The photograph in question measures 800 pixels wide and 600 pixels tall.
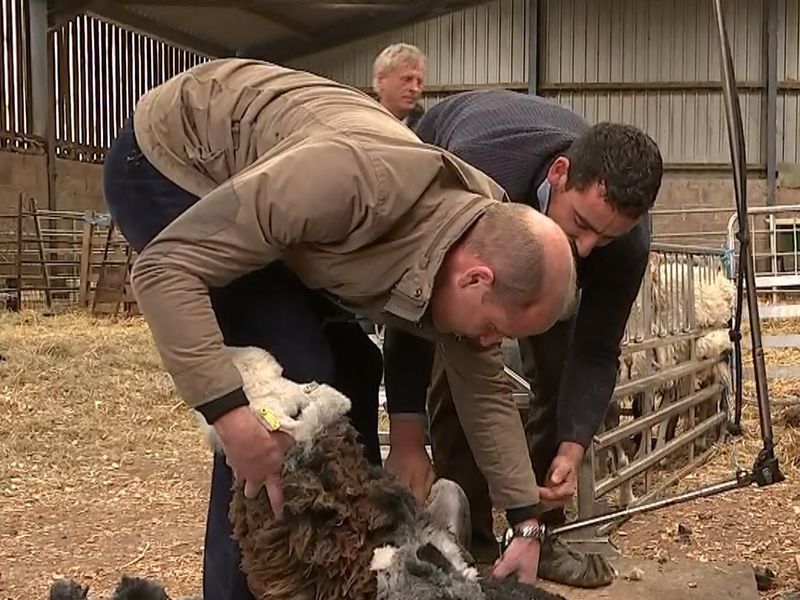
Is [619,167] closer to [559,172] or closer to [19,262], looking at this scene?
[559,172]

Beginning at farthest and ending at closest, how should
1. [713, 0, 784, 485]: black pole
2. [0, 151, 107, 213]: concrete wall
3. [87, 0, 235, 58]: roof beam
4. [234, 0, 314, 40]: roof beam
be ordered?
1. [234, 0, 314, 40]: roof beam
2. [87, 0, 235, 58]: roof beam
3. [0, 151, 107, 213]: concrete wall
4. [713, 0, 784, 485]: black pole

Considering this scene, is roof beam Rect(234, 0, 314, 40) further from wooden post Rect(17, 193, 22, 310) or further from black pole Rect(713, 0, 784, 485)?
black pole Rect(713, 0, 784, 485)

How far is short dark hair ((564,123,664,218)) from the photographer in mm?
2318

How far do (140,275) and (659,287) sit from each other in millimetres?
3662

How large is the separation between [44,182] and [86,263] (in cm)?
319

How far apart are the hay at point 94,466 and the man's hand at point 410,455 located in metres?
1.35

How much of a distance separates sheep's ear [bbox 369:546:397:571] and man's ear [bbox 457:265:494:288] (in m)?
0.46

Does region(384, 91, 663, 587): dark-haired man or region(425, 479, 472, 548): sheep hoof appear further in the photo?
region(384, 91, 663, 587): dark-haired man

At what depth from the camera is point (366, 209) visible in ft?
5.90

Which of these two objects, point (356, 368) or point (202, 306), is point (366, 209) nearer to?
point (202, 306)

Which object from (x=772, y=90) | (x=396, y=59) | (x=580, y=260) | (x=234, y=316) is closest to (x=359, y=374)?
(x=234, y=316)

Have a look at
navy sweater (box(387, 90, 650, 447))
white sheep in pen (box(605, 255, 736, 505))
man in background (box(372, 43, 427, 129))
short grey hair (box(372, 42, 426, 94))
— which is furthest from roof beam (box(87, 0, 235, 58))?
navy sweater (box(387, 90, 650, 447))

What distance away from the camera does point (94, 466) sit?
525cm

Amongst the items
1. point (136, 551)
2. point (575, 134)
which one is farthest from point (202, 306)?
point (136, 551)
